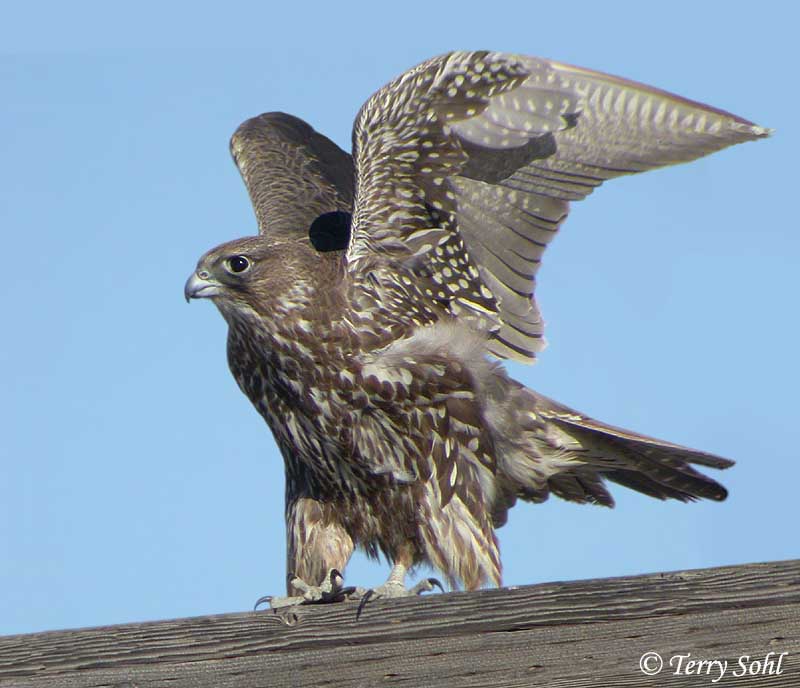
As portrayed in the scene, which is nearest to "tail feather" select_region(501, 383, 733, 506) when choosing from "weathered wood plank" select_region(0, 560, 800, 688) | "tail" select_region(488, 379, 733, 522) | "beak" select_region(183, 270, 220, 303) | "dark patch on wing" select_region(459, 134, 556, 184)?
"tail" select_region(488, 379, 733, 522)

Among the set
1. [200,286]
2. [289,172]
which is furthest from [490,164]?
[289,172]

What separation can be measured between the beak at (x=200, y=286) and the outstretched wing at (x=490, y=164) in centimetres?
46

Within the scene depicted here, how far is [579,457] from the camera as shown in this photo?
4.57 metres

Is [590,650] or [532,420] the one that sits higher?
[532,420]

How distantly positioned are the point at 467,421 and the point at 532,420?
324 millimetres

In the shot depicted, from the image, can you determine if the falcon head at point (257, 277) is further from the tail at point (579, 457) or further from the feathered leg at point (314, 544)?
the tail at point (579, 457)

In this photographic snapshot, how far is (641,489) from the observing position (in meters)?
4.62

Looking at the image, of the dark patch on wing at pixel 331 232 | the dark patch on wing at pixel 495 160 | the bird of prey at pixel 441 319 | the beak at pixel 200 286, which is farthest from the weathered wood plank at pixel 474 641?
the dark patch on wing at pixel 331 232

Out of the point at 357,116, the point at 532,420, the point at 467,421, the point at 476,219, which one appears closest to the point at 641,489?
the point at 532,420

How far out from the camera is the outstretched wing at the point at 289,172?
5.11 meters

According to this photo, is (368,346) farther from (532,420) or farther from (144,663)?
(144,663)

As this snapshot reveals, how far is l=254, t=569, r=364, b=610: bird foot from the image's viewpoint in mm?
3527

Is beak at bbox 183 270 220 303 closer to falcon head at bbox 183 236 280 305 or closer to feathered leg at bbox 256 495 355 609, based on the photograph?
falcon head at bbox 183 236 280 305

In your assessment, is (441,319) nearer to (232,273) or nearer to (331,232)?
(232,273)
